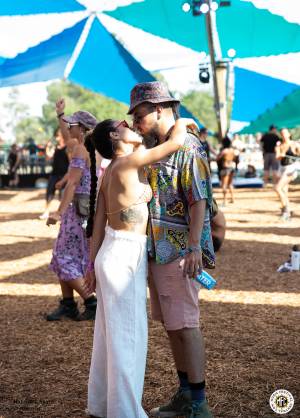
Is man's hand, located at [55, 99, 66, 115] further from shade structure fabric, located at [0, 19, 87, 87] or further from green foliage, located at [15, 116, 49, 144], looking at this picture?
green foliage, located at [15, 116, 49, 144]

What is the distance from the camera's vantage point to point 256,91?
24266mm

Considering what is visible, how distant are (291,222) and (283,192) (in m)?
0.62

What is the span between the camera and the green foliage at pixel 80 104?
108062mm

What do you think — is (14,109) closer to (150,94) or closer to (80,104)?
(80,104)

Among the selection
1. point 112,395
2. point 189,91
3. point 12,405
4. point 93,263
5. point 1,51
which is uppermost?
point 189,91

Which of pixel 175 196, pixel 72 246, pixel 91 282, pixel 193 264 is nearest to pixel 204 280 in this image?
pixel 193 264

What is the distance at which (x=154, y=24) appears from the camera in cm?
1673

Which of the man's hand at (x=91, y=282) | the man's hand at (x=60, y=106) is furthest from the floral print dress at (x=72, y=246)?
the man's hand at (x=91, y=282)

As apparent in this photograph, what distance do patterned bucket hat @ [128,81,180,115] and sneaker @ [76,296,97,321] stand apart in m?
2.95

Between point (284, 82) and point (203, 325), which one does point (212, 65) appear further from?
point (203, 325)

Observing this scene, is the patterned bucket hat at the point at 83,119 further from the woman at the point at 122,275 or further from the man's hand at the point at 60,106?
the woman at the point at 122,275

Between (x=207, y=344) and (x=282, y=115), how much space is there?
23.6 m

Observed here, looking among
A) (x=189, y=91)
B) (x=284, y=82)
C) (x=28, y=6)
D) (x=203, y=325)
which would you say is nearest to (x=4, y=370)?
(x=203, y=325)

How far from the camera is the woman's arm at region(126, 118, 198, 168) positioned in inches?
131
